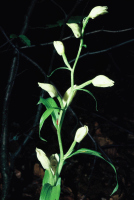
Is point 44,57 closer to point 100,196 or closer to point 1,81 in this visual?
point 1,81

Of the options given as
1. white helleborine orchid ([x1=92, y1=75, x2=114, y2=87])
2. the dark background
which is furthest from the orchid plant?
the dark background

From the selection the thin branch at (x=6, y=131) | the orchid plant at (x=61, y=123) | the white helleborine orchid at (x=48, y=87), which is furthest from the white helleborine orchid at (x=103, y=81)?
the thin branch at (x=6, y=131)

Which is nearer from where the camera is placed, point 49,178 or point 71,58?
point 49,178

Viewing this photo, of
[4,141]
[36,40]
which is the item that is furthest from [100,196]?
[36,40]

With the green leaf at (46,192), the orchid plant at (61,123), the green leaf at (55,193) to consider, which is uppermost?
the orchid plant at (61,123)

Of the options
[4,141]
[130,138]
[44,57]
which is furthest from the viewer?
[130,138]

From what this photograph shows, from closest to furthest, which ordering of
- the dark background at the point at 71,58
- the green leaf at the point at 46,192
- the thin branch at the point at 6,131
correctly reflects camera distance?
the green leaf at the point at 46,192, the thin branch at the point at 6,131, the dark background at the point at 71,58

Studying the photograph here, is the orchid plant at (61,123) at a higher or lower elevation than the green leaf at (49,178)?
higher

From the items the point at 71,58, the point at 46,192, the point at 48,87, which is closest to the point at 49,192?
the point at 46,192

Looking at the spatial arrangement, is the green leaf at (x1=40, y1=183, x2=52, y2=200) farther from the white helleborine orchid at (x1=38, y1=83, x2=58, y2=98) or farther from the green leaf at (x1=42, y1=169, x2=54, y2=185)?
the white helleborine orchid at (x1=38, y1=83, x2=58, y2=98)

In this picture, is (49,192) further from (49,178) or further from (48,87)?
(48,87)

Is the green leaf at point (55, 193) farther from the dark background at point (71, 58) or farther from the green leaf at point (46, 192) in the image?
the dark background at point (71, 58)
